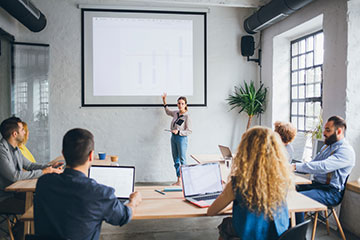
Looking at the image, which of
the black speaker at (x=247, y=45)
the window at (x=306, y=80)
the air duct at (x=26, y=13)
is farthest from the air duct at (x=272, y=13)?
the air duct at (x=26, y=13)

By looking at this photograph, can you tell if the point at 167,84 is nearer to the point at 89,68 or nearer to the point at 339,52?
the point at 89,68

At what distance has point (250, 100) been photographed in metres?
6.08

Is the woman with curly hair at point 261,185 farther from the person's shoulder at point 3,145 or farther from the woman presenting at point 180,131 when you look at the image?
the woman presenting at point 180,131

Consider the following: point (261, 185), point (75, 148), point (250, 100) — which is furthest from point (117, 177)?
point (250, 100)

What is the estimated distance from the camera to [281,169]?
6.34 ft

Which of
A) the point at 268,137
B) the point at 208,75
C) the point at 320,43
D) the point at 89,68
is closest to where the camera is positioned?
the point at 268,137

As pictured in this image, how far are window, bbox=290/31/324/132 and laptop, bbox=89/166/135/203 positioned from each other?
367cm

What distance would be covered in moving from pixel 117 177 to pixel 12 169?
119 centimetres

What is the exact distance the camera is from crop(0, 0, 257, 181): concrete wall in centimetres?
597

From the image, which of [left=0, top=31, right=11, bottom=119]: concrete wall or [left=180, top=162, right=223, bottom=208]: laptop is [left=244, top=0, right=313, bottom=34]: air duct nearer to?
[left=180, top=162, right=223, bottom=208]: laptop

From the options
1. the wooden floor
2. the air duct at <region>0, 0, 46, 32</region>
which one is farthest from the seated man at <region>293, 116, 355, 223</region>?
the air duct at <region>0, 0, 46, 32</region>

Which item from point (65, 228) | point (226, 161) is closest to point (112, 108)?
point (226, 161)

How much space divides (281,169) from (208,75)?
4642 millimetres

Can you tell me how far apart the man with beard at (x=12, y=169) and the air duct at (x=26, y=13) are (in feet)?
6.26
